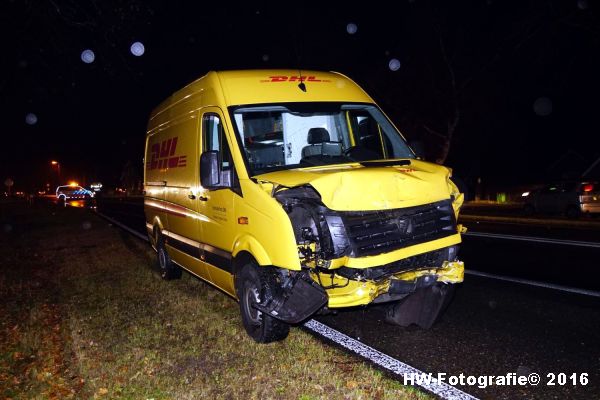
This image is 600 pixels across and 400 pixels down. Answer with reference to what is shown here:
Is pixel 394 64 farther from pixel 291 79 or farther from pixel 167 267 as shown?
pixel 291 79

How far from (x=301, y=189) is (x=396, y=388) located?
185 cm

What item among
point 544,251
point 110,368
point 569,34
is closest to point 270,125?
point 110,368

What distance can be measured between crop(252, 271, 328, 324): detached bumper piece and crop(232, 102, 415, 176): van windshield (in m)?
1.23

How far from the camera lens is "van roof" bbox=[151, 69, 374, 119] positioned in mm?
5734

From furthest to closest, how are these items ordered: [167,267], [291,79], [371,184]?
1. [167,267]
2. [291,79]
3. [371,184]

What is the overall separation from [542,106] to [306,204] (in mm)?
48788

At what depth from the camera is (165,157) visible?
8.05m

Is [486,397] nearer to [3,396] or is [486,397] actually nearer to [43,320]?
[3,396]

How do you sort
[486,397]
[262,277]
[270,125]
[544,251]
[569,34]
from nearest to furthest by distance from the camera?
[486,397]
[262,277]
[270,125]
[544,251]
[569,34]

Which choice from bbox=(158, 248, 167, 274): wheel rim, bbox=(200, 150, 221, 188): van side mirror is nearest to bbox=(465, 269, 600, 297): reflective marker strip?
bbox=(200, 150, 221, 188): van side mirror

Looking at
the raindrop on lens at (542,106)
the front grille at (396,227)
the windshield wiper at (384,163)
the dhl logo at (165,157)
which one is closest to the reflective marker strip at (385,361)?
the front grille at (396,227)

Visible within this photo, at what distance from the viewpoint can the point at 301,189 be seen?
4.55m

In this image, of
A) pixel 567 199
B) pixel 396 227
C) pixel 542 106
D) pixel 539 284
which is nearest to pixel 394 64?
pixel 567 199

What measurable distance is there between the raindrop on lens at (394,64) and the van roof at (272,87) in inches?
944
